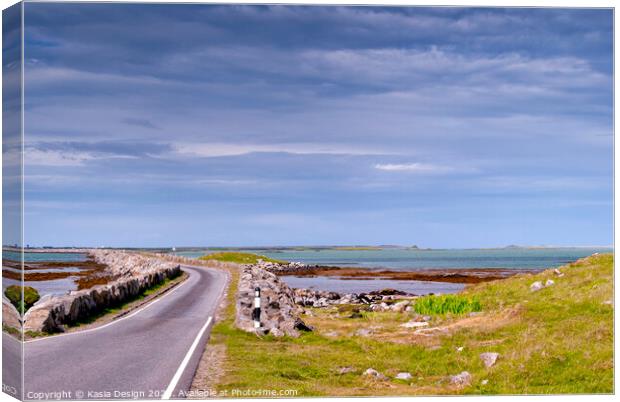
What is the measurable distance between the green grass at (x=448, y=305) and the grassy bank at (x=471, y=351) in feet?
0.81

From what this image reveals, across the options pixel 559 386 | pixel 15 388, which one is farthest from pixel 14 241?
pixel 559 386

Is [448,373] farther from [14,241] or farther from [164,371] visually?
[14,241]

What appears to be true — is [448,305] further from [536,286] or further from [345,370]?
[345,370]

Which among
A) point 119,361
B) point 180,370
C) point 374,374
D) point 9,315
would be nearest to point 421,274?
point 374,374

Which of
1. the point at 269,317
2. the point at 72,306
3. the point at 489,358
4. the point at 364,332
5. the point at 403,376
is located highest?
the point at 72,306

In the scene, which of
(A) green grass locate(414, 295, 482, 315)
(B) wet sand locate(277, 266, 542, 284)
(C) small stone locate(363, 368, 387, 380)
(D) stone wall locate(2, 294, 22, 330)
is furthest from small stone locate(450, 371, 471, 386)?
(B) wet sand locate(277, 266, 542, 284)

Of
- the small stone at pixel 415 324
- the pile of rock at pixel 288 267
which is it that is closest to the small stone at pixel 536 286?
the small stone at pixel 415 324

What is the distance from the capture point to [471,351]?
58.6 ft

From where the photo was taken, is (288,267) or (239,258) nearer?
(239,258)

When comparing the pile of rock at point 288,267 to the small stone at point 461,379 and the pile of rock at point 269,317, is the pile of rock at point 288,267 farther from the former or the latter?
the small stone at point 461,379

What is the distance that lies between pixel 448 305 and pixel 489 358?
7.37m

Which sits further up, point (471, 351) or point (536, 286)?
point (536, 286)

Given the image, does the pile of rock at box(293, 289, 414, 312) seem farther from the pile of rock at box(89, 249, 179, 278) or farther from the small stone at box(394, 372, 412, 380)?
the small stone at box(394, 372, 412, 380)

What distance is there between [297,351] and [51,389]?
6.70 metres
